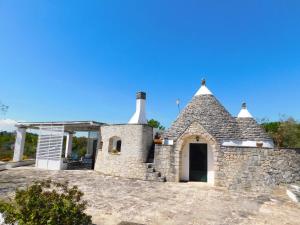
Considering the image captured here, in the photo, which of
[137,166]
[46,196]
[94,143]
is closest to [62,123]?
[94,143]

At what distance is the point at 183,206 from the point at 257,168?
217 inches

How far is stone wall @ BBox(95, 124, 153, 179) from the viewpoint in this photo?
43.3ft

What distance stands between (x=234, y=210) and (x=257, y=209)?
3.08ft

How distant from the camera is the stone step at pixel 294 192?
874 centimetres

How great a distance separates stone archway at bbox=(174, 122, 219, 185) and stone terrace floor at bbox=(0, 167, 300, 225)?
6.74 feet

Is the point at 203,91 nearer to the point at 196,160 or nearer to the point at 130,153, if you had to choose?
the point at 196,160

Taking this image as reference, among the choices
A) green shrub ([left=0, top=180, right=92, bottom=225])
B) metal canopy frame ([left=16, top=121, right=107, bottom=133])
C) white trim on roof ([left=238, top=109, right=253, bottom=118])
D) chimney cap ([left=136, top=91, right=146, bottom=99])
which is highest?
chimney cap ([left=136, top=91, right=146, bottom=99])

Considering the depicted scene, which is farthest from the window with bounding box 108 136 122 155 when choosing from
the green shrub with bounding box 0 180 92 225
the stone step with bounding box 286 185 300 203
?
the green shrub with bounding box 0 180 92 225

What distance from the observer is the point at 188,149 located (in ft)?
43.5

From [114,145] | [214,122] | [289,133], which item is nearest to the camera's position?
[214,122]

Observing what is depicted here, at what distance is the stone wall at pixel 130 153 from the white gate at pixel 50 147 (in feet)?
12.6

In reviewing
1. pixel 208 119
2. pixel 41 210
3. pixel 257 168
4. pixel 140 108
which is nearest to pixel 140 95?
pixel 140 108

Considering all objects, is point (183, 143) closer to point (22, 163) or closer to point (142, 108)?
point (142, 108)

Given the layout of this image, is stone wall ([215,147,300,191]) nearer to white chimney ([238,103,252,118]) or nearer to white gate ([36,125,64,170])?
white chimney ([238,103,252,118])
